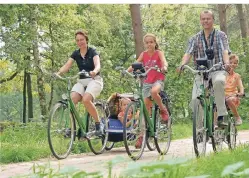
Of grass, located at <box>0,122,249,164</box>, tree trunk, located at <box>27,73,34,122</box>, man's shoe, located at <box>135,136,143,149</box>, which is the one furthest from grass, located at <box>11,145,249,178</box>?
tree trunk, located at <box>27,73,34,122</box>

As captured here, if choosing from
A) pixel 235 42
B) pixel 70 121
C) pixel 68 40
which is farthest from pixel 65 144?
pixel 235 42

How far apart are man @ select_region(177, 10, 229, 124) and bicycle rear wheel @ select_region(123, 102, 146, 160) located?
534 millimetres

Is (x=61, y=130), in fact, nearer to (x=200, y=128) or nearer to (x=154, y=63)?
(x=154, y=63)

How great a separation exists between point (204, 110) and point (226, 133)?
0.63 meters

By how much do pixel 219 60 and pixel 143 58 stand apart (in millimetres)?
767

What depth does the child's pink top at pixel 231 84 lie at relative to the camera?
492cm

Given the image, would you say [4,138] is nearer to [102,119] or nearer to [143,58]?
[102,119]

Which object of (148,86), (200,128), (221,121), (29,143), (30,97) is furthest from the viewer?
(30,97)

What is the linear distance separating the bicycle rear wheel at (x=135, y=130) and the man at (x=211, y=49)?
534mm

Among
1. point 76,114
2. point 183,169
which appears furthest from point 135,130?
point 183,169

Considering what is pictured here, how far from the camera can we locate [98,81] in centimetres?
477

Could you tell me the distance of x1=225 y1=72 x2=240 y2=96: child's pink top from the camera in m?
4.92

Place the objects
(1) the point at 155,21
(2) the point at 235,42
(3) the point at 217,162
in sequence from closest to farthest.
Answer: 1. (3) the point at 217,162
2. (2) the point at 235,42
3. (1) the point at 155,21

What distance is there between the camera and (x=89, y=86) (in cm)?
474
